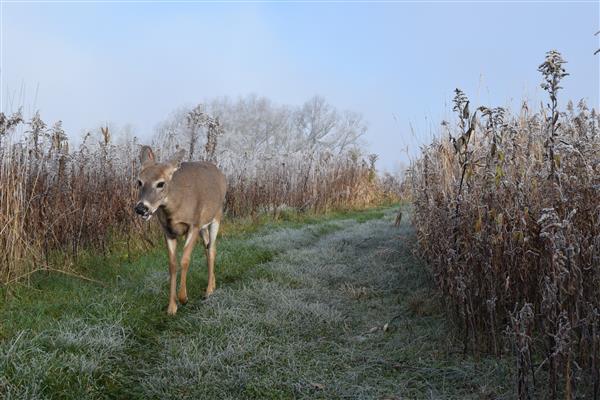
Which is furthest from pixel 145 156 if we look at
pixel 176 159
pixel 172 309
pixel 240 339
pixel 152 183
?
pixel 240 339

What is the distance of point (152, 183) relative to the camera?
5.42 m

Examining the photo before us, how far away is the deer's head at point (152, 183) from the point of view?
520cm

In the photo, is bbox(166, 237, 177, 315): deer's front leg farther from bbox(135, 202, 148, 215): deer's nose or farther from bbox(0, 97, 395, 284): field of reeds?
bbox(0, 97, 395, 284): field of reeds

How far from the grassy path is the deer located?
34 cm

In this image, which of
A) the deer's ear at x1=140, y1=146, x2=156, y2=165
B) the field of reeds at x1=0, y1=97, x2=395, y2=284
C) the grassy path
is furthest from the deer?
the field of reeds at x1=0, y1=97, x2=395, y2=284

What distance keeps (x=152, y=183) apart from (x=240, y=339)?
194cm

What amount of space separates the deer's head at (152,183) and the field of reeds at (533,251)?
2735 millimetres

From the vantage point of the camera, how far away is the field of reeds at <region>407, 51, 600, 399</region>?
9.78 ft

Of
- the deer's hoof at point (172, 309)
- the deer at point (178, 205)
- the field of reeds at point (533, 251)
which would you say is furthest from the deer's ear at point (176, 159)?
the field of reeds at point (533, 251)

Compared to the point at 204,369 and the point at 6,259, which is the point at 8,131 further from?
the point at 204,369

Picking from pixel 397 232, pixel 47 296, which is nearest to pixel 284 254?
pixel 397 232

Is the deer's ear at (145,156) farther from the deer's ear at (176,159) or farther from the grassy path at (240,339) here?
the grassy path at (240,339)

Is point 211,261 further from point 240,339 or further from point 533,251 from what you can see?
point 533,251

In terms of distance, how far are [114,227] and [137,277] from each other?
6.01 feet
